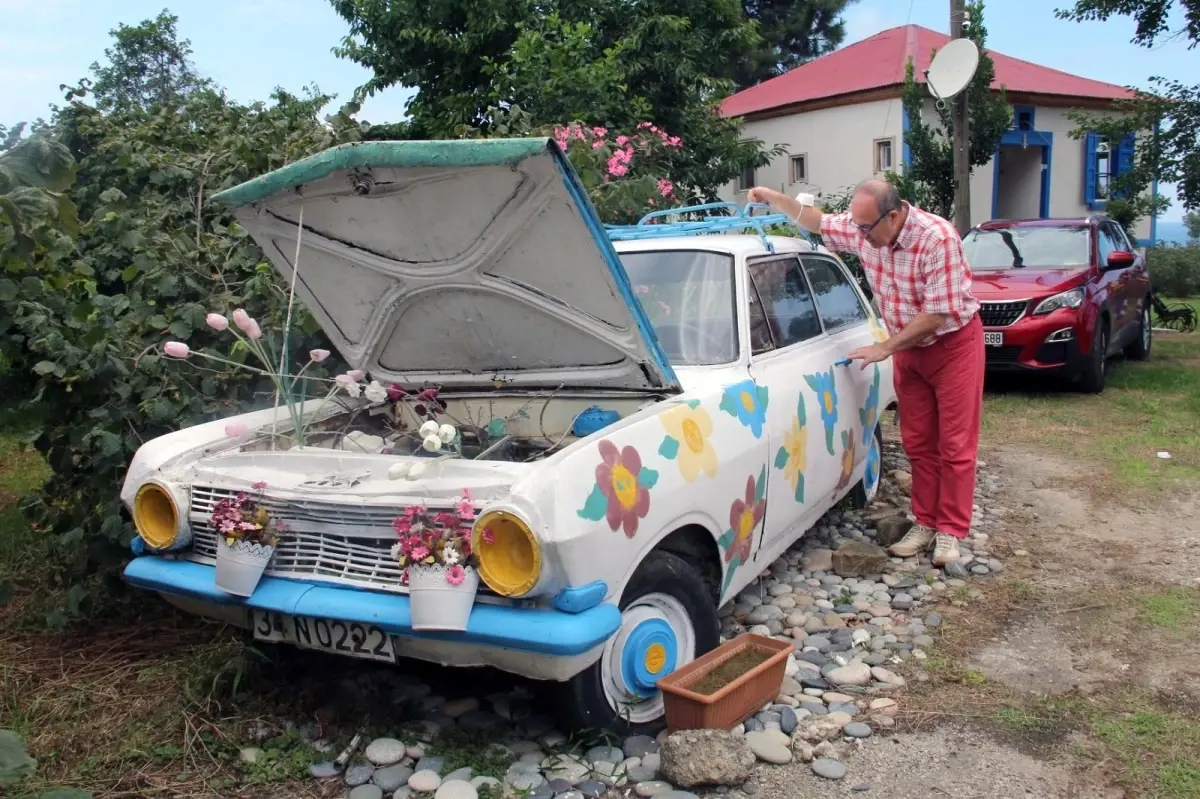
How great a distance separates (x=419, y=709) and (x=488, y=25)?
31.7ft

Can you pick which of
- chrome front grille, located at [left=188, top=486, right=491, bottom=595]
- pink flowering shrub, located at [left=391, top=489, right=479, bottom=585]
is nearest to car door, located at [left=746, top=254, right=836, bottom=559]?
pink flowering shrub, located at [left=391, top=489, right=479, bottom=585]

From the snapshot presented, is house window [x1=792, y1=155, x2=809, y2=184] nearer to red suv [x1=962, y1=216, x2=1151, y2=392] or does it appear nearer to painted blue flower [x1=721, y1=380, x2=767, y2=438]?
red suv [x1=962, y1=216, x2=1151, y2=392]

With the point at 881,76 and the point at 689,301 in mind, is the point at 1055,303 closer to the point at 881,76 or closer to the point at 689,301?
the point at 689,301

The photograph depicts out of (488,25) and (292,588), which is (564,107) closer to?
(488,25)

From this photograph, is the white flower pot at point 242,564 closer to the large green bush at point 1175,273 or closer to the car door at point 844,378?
the car door at point 844,378

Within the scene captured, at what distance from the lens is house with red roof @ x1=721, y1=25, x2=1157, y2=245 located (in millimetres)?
18844

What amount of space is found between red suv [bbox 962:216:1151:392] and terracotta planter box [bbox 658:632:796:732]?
20.4 ft

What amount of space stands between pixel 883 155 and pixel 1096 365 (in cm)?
1104

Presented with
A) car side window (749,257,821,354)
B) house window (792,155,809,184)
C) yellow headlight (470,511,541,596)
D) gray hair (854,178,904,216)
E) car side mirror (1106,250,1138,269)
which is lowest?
yellow headlight (470,511,541,596)

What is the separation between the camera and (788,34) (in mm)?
27203

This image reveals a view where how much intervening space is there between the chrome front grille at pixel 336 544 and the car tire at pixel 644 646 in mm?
661

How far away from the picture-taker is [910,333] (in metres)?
4.43

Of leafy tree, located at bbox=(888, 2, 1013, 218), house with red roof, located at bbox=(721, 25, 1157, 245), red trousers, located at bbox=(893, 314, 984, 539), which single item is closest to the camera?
red trousers, located at bbox=(893, 314, 984, 539)

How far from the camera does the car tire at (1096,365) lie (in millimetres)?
8719
